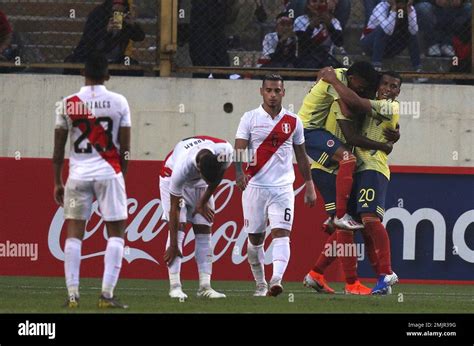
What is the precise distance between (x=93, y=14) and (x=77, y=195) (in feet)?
25.7

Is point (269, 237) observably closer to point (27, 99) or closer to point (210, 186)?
point (27, 99)

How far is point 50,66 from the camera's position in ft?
60.2

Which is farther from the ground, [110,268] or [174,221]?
[174,221]

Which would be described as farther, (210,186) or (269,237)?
(269,237)

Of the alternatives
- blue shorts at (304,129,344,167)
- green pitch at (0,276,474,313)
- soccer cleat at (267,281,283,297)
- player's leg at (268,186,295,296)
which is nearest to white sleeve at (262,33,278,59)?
green pitch at (0,276,474,313)

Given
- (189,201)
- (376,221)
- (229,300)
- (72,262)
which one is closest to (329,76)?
(376,221)

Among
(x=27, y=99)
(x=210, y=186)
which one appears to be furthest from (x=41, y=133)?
(x=210, y=186)

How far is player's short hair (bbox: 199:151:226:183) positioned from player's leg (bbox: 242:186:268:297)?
150cm

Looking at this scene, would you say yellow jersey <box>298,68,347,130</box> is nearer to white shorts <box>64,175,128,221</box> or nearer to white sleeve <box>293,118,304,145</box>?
white sleeve <box>293,118,304,145</box>

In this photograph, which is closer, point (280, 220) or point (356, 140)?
point (280, 220)

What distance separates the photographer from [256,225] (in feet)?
44.5

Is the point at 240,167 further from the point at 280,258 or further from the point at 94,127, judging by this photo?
the point at 94,127

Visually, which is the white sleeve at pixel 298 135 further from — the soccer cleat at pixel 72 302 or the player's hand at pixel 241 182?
the soccer cleat at pixel 72 302

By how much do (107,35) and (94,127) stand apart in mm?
7746
